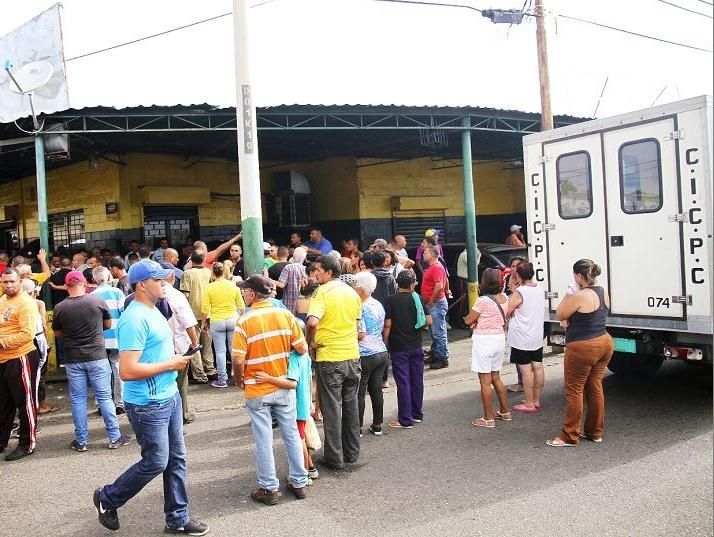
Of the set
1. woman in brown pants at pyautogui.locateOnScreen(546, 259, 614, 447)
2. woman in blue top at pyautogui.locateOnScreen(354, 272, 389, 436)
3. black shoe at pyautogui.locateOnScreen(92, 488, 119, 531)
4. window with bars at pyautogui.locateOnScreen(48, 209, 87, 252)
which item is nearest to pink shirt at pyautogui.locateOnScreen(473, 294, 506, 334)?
woman in brown pants at pyautogui.locateOnScreen(546, 259, 614, 447)

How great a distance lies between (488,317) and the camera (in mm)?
7211

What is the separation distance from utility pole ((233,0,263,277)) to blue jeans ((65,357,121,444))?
97.3 inches

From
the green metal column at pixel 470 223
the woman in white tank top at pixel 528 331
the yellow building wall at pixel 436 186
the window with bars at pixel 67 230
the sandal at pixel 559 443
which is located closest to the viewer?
the sandal at pixel 559 443

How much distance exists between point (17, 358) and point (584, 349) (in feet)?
17.4

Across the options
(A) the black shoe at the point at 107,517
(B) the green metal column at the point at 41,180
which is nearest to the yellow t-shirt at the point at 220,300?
(B) the green metal column at the point at 41,180

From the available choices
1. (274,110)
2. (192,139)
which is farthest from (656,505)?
(192,139)

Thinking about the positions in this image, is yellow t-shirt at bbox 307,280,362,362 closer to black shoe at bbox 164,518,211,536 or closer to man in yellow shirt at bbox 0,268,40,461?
black shoe at bbox 164,518,211,536

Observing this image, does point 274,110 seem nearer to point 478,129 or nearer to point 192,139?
point 192,139

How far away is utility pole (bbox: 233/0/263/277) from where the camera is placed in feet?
28.4

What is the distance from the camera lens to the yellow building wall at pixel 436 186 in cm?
1730

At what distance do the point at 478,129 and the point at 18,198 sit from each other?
1269cm

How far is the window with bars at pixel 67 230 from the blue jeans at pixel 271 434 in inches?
479

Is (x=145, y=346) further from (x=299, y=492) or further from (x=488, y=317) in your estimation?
(x=488, y=317)

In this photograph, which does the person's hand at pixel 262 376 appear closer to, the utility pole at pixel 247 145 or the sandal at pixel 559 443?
the sandal at pixel 559 443
